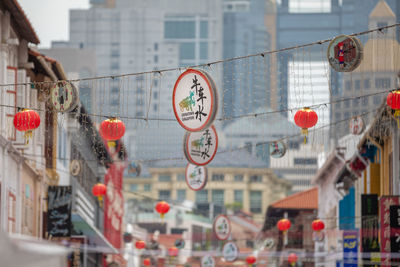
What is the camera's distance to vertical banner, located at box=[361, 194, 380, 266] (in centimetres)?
3245

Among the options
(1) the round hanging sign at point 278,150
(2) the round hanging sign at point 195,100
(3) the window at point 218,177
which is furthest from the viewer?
(3) the window at point 218,177

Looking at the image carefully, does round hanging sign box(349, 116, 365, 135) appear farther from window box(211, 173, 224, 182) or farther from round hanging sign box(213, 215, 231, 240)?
window box(211, 173, 224, 182)

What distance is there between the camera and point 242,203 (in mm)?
154625

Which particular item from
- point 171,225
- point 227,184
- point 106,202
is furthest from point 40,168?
point 227,184

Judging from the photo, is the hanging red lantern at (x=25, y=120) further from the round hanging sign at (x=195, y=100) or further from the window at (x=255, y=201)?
the window at (x=255, y=201)

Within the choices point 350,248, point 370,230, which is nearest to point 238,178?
point 350,248

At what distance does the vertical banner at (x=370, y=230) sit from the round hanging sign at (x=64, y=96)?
48.0 ft

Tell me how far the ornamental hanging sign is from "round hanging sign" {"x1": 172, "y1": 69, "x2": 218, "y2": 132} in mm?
13152

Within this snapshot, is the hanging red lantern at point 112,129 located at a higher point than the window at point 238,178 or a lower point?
lower

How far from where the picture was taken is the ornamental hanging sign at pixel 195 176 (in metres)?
30.8

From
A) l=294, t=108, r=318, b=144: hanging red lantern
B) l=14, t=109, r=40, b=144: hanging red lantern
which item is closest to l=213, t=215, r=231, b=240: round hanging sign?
l=294, t=108, r=318, b=144: hanging red lantern

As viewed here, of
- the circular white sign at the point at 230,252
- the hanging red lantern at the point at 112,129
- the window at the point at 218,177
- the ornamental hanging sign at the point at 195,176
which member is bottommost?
the circular white sign at the point at 230,252

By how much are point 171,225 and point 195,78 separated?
106m

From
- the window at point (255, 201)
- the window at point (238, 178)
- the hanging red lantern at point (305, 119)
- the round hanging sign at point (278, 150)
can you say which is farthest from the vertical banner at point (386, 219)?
the window at point (255, 201)
